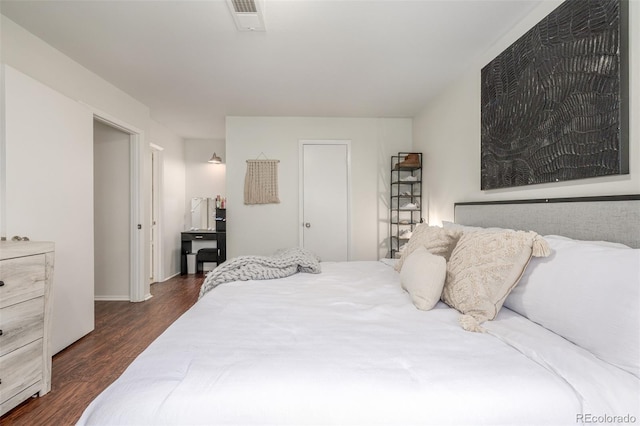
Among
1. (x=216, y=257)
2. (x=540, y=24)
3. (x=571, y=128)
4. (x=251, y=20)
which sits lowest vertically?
(x=216, y=257)

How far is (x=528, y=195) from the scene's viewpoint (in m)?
1.92

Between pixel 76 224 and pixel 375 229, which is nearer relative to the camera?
pixel 76 224

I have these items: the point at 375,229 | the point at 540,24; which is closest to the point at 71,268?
the point at 375,229

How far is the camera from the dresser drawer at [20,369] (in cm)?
152

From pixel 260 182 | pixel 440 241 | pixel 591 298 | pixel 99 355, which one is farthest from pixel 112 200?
pixel 591 298

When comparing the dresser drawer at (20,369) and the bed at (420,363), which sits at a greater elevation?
the bed at (420,363)

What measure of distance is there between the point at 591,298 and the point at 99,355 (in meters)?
3.03

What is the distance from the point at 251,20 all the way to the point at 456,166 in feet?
7.38

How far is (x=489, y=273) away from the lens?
50.1 inches

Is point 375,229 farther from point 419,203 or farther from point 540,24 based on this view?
point 540,24

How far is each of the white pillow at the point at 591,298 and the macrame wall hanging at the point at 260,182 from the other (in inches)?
128

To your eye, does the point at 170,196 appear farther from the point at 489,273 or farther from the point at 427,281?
the point at 489,273

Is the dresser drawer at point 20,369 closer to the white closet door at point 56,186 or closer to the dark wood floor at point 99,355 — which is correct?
the dark wood floor at point 99,355

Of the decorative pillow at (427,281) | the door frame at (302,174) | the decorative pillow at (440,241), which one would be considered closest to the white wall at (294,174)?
the door frame at (302,174)
